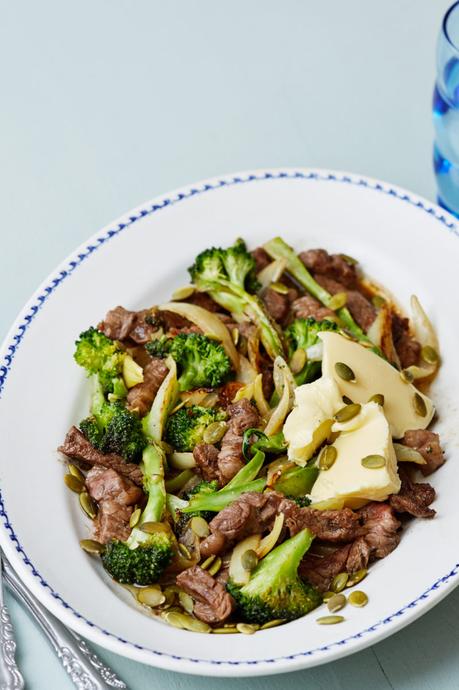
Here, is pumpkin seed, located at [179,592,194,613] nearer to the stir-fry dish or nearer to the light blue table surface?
the stir-fry dish

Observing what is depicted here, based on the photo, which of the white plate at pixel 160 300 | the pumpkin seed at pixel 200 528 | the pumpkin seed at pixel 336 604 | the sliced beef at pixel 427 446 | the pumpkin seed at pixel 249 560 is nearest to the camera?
the white plate at pixel 160 300

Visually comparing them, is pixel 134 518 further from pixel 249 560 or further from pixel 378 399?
pixel 378 399

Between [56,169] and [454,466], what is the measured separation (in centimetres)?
365

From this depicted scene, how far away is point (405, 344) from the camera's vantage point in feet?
16.8

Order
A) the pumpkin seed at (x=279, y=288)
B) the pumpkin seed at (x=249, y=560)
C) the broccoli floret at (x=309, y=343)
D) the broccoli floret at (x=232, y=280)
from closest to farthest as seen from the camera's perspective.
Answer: the pumpkin seed at (x=249, y=560)
the broccoli floret at (x=309, y=343)
the broccoli floret at (x=232, y=280)
the pumpkin seed at (x=279, y=288)

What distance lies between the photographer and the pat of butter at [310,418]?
4.45 m

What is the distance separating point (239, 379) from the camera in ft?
16.6

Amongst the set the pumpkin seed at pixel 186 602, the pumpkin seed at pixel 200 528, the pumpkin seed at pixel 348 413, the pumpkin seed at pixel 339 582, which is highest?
the pumpkin seed at pixel 348 413

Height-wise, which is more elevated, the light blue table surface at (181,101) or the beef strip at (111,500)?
the light blue table surface at (181,101)

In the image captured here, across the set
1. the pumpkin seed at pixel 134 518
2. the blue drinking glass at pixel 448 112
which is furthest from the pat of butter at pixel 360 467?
the blue drinking glass at pixel 448 112

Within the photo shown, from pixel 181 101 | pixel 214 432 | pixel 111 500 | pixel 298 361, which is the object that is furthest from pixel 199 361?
pixel 181 101

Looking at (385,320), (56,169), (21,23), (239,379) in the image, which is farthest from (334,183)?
(21,23)

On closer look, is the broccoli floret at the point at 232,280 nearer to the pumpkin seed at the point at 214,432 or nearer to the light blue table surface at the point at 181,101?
the pumpkin seed at the point at 214,432

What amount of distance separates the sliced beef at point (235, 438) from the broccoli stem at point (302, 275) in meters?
0.85
